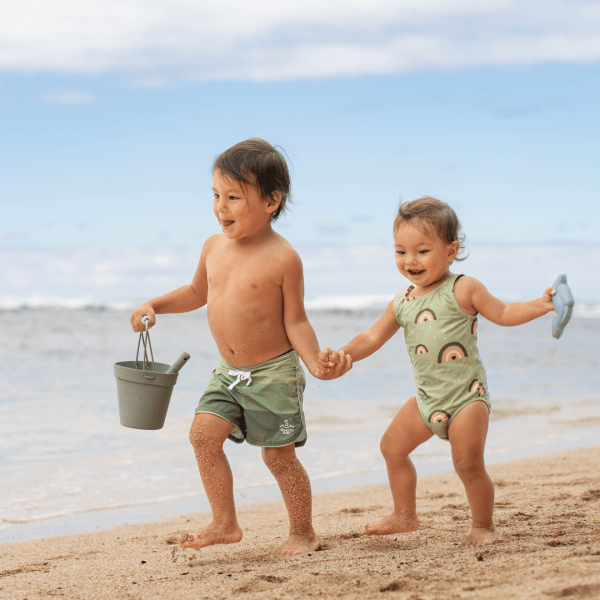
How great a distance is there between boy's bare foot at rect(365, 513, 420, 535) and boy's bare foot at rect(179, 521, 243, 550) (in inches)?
24.4

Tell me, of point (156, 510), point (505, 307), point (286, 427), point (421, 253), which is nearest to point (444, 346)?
point (505, 307)

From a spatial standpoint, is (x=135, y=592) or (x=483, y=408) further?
(x=483, y=408)

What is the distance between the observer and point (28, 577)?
2891mm

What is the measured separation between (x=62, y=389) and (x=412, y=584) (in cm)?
656

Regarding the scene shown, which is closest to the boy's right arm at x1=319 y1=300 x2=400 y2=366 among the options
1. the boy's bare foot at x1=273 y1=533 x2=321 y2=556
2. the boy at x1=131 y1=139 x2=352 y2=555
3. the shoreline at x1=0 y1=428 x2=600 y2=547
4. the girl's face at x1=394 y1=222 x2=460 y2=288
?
the boy at x1=131 y1=139 x2=352 y2=555

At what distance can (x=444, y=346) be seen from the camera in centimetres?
286

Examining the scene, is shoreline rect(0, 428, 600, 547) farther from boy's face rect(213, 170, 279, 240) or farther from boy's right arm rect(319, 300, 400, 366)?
boy's face rect(213, 170, 279, 240)

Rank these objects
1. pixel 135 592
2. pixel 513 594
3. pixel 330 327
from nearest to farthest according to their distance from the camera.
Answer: pixel 513 594 → pixel 135 592 → pixel 330 327

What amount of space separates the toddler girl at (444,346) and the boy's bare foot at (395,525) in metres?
0.29

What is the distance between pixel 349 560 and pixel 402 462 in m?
0.51

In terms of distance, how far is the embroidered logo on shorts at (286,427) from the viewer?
9.53 ft

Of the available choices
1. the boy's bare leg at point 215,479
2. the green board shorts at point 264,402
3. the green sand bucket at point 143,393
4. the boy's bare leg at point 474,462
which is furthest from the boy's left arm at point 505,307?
the green sand bucket at point 143,393

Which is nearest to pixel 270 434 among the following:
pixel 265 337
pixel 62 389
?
pixel 265 337

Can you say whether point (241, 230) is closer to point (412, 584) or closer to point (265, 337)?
point (265, 337)
